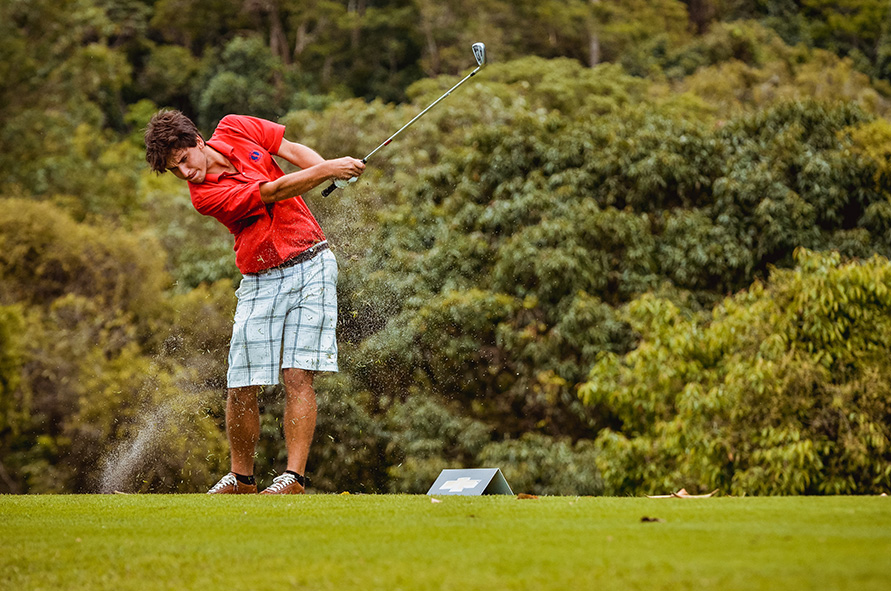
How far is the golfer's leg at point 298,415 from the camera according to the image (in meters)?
5.25

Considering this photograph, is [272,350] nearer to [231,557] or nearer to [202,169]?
[202,169]

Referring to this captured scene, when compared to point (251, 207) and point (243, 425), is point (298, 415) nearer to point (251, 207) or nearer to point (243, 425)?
point (243, 425)

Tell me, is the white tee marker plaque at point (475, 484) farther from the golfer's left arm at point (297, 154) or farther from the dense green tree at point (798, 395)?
the dense green tree at point (798, 395)

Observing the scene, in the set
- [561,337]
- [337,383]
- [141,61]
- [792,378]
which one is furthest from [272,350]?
[141,61]

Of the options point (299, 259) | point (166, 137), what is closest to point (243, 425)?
point (299, 259)

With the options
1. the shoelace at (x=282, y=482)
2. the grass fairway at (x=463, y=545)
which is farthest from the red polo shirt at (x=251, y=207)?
the grass fairway at (x=463, y=545)

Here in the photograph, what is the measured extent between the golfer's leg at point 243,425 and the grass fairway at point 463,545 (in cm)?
113

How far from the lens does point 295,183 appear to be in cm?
493

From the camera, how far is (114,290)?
2334cm

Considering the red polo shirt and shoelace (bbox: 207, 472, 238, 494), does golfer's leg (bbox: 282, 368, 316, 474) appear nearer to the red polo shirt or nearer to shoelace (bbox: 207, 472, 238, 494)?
shoelace (bbox: 207, 472, 238, 494)

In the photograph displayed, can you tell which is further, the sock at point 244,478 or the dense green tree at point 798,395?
the dense green tree at point 798,395

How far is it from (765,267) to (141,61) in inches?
1352

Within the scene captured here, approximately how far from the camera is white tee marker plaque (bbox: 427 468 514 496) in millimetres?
5023

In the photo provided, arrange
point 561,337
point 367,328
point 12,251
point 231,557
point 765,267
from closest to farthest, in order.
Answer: point 231,557
point 367,328
point 561,337
point 765,267
point 12,251
